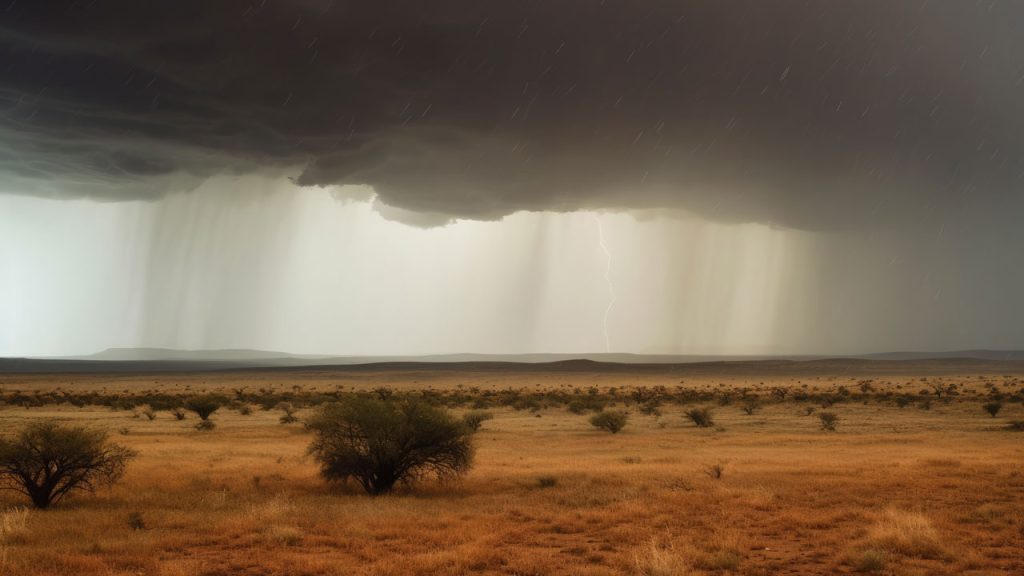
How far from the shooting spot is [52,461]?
19734mm

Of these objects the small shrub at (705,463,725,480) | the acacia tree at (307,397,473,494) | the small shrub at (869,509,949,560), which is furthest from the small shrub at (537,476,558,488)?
the small shrub at (869,509,949,560)

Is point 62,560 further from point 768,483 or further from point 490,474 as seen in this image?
point 768,483

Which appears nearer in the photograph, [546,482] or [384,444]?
[384,444]

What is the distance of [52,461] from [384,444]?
9134 mm

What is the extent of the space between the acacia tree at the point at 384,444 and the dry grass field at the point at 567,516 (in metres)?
0.70

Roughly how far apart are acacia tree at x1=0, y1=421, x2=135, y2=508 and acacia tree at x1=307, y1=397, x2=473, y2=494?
6.05 m

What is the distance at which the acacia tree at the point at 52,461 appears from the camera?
62.5ft

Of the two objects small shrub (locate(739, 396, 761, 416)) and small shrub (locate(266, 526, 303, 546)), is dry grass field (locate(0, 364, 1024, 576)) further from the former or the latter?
small shrub (locate(739, 396, 761, 416))

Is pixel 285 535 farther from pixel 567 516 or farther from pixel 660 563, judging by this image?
pixel 660 563

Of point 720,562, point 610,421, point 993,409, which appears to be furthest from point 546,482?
point 993,409

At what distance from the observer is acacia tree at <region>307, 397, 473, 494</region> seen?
22016mm

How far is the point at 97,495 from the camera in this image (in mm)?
20672

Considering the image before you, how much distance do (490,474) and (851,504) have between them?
1160 cm

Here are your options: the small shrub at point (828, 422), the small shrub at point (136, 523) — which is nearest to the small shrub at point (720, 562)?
the small shrub at point (136, 523)
